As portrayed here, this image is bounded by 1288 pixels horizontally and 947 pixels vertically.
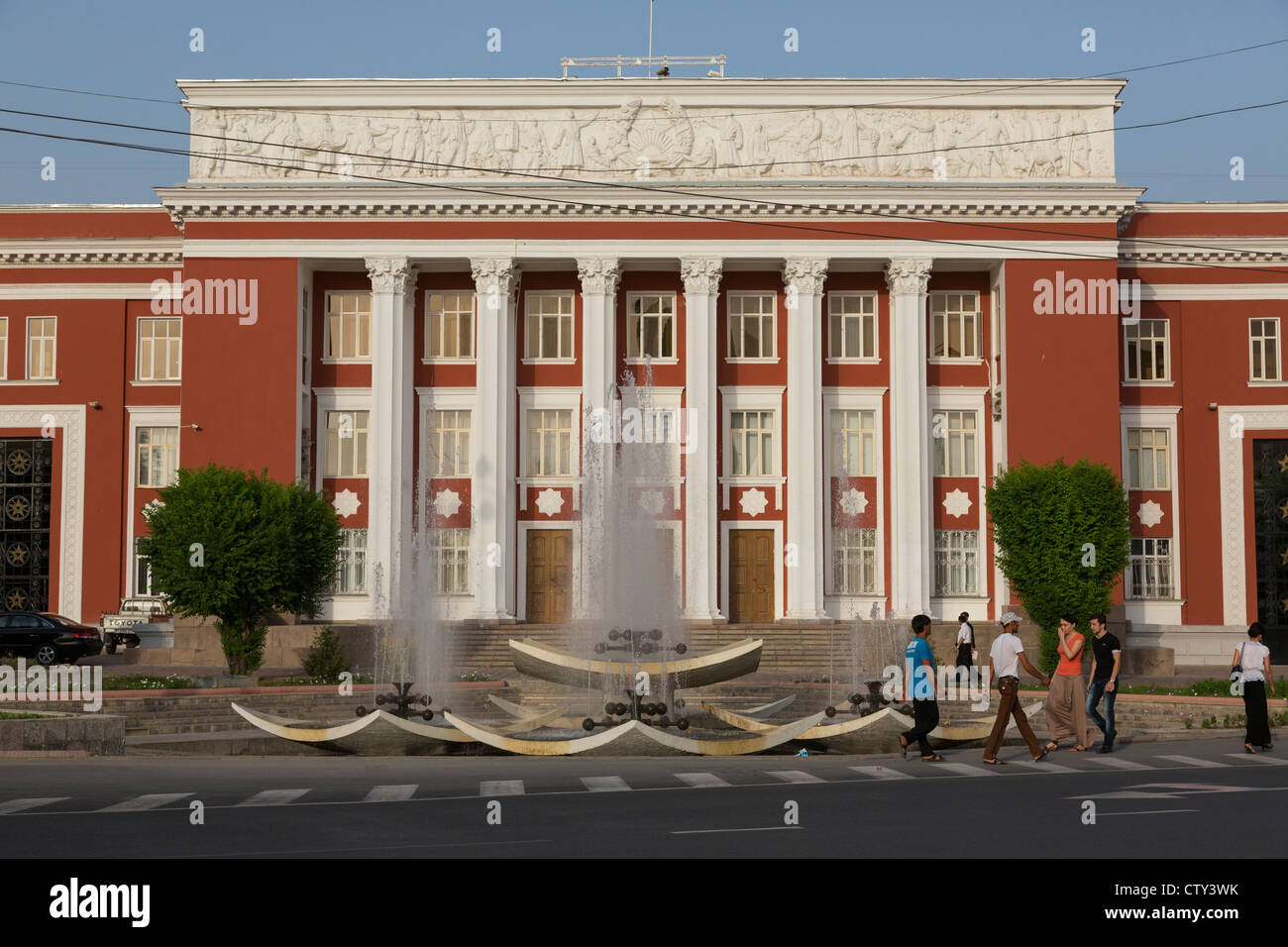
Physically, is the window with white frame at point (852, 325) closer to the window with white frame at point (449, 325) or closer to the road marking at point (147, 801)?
the window with white frame at point (449, 325)

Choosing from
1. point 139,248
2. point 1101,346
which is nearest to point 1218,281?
point 1101,346

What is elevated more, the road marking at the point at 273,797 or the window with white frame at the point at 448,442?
the window with white frame at the point at 448,442

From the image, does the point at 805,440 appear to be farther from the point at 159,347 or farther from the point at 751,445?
the point at 159,347

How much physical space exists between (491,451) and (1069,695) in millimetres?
23699

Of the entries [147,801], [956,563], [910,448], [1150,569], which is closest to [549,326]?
[910,448]

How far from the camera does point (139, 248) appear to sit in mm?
43156

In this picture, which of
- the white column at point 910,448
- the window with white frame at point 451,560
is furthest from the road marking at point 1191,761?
the window with white frame at point 451,560

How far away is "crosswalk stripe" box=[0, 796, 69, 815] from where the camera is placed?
12.8 metres

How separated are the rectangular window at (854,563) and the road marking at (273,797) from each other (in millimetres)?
28613

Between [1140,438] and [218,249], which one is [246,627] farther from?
[1140,438]

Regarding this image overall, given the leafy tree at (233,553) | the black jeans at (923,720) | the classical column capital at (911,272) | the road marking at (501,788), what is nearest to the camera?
the road marking at (501,788)

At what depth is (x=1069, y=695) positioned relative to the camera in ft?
63.1

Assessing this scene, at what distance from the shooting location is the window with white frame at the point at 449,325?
4259 cm

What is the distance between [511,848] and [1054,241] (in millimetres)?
34005
